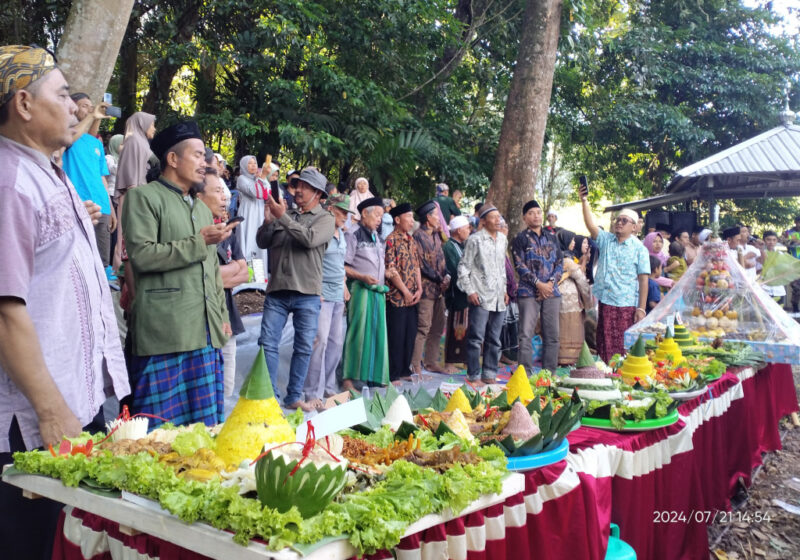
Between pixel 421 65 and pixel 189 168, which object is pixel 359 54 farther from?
pixel 189 168

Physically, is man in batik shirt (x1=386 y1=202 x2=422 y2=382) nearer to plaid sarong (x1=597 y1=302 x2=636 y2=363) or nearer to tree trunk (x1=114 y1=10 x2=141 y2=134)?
plaid sarong (x1=597 y1=302 x2=636 y2=363)

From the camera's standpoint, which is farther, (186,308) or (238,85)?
(238,85)

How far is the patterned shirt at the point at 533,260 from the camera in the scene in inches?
285

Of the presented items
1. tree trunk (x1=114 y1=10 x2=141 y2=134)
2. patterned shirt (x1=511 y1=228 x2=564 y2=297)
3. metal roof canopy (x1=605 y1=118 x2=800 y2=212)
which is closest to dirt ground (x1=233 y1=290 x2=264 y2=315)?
patterned shirt (x1=511 y1=228 x2=564 y2=297)

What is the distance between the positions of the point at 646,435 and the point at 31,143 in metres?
2.61

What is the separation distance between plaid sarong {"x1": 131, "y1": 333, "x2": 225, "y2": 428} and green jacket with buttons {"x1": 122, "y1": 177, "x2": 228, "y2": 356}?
0.07m

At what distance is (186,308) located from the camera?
3105 mm

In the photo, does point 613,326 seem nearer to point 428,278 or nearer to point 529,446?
point 428,278

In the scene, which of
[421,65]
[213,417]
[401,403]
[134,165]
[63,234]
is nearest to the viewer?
[63,234]

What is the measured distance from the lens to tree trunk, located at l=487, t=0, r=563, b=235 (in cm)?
919

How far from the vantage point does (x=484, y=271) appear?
6.93 meters

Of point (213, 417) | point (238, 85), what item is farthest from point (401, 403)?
point (238, 85)

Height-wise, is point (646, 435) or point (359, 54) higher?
point (359, 54)

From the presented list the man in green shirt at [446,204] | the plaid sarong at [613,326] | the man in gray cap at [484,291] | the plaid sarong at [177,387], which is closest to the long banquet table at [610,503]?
the plaid sarong at [177,387]
